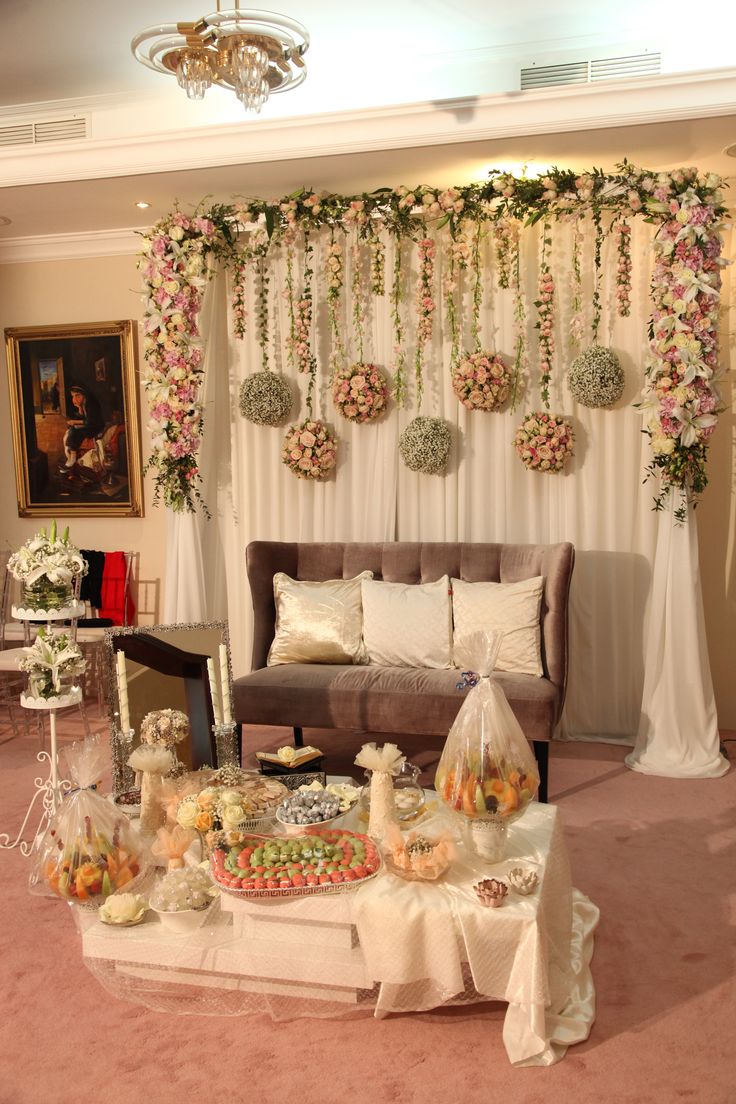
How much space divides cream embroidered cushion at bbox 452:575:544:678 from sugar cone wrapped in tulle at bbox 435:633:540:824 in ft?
5.54

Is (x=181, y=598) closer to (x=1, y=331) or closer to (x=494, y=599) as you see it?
(x=494, y=599)

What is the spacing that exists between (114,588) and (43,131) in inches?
107

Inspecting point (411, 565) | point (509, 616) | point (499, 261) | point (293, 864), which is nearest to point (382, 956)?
point (293, 864)

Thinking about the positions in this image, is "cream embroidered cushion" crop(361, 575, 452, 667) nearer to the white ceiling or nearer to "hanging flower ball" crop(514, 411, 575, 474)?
"hanging flower ball" crop(514, 411, 575, 474)

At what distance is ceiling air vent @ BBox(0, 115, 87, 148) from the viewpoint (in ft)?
16.8

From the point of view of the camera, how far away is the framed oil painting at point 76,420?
6.38 meters

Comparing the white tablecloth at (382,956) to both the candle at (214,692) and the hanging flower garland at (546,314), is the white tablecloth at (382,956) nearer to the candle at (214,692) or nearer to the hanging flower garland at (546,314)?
the candle at (214,692)

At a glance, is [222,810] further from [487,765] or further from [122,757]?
[122,757]

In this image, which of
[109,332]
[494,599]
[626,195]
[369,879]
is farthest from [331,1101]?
[109,332]

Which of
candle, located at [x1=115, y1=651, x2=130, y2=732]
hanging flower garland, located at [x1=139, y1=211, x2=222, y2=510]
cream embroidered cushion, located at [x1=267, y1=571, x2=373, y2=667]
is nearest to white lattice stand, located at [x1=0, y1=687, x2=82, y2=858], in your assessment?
candle, located at [x1=115, y1=651, x2=130, y2=732]

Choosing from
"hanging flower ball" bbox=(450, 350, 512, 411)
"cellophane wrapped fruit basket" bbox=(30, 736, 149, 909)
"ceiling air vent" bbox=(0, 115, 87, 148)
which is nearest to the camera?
"cellophane wrapped fruit basket" bbox=(30, 736, 149, 909)

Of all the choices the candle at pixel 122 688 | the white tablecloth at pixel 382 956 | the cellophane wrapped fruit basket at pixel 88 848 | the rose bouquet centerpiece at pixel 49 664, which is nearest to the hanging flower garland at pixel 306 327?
the candle at pixel 122 688

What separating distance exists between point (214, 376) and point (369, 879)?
12.5 ft

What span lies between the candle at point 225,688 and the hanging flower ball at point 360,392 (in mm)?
1811
